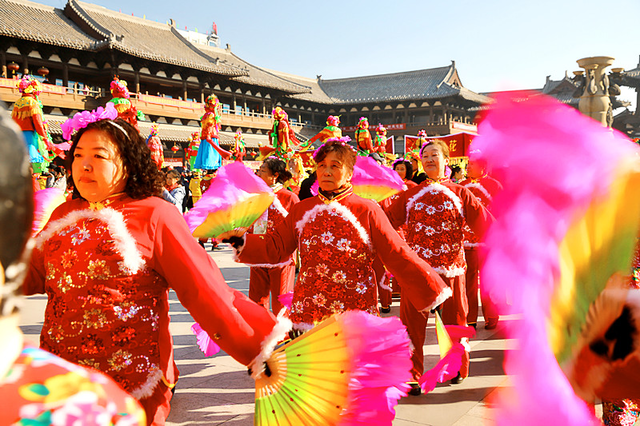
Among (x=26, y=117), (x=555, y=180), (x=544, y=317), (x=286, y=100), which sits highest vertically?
(x=286, y=100)

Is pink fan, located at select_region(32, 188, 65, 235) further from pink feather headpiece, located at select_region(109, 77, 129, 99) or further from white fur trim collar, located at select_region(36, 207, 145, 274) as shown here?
pink feather headpiece, located at select_region(109, 77, 129, 99)

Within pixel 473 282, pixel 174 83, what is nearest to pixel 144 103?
pixel 174 83

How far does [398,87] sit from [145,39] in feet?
65.0

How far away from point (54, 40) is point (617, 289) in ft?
74.4

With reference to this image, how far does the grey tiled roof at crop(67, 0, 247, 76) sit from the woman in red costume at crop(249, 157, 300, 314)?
1918 cm

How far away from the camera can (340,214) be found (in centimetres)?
257

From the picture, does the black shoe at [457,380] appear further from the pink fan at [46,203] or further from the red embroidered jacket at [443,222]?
the pink fan at [46,203]

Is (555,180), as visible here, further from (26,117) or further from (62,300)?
(26,117)

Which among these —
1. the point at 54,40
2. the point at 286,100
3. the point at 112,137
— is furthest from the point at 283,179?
the point at 286,100

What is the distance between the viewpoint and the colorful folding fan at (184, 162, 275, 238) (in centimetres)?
213

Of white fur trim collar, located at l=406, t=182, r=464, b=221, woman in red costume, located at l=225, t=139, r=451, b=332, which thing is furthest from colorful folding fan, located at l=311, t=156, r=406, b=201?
woman in red costume, located at l=225, t=139, r=451, b=332

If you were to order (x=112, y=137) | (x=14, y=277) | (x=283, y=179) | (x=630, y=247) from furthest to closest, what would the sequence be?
(x=283, y=179), (x=112, y=137), (x=630, y=247), (x=14, y=277)

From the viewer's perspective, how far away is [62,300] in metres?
1.52

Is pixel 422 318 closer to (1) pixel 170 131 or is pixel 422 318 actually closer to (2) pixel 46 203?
(2) pixel 46 203
